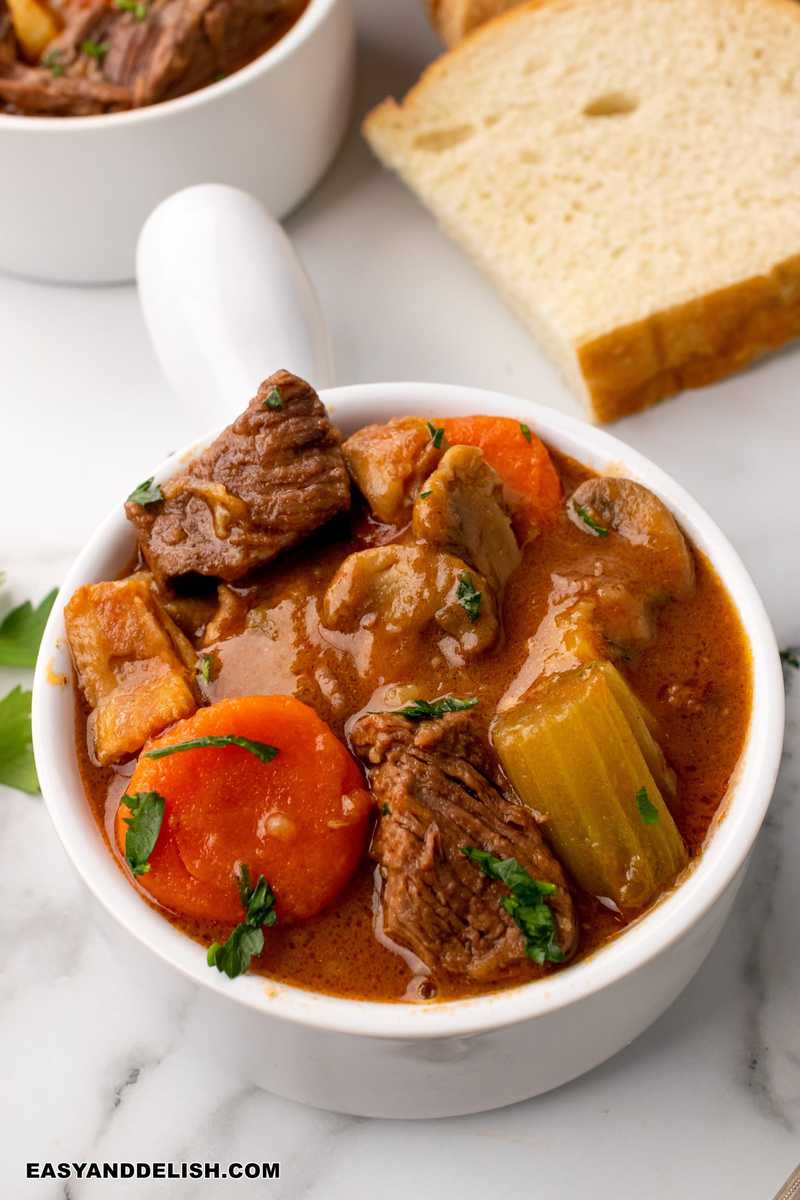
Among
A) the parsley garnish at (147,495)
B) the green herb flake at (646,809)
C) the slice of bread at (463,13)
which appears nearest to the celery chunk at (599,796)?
the green herb flake at (646,809)

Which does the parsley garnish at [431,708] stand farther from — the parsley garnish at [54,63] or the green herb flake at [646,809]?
the parsley garnish at [54,63]

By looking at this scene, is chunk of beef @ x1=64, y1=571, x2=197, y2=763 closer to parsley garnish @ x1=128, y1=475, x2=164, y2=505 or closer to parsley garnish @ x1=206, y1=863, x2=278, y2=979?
parsley garnish @ x1=128, y1=475, x2=164, y2=505

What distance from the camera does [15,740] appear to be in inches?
120

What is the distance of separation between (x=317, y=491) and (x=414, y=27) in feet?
8.19

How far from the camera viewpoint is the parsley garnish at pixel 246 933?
2117 millimetres

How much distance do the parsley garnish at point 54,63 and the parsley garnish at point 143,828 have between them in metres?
2.19

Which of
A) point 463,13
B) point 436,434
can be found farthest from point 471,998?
point 463,13

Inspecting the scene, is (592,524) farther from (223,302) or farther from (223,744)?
(223,302)

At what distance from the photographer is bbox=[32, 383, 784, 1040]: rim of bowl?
6.81 feet

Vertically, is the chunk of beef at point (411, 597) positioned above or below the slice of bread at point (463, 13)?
below

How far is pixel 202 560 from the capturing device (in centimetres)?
247

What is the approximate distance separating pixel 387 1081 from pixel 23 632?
1475 mm

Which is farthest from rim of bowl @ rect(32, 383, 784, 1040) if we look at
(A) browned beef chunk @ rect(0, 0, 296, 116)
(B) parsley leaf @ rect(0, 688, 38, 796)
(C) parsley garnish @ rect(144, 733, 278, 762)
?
(A) browned beef chunk @ rect(0, 0, 296, 116)

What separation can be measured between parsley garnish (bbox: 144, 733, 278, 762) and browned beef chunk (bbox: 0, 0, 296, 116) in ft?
6.57
